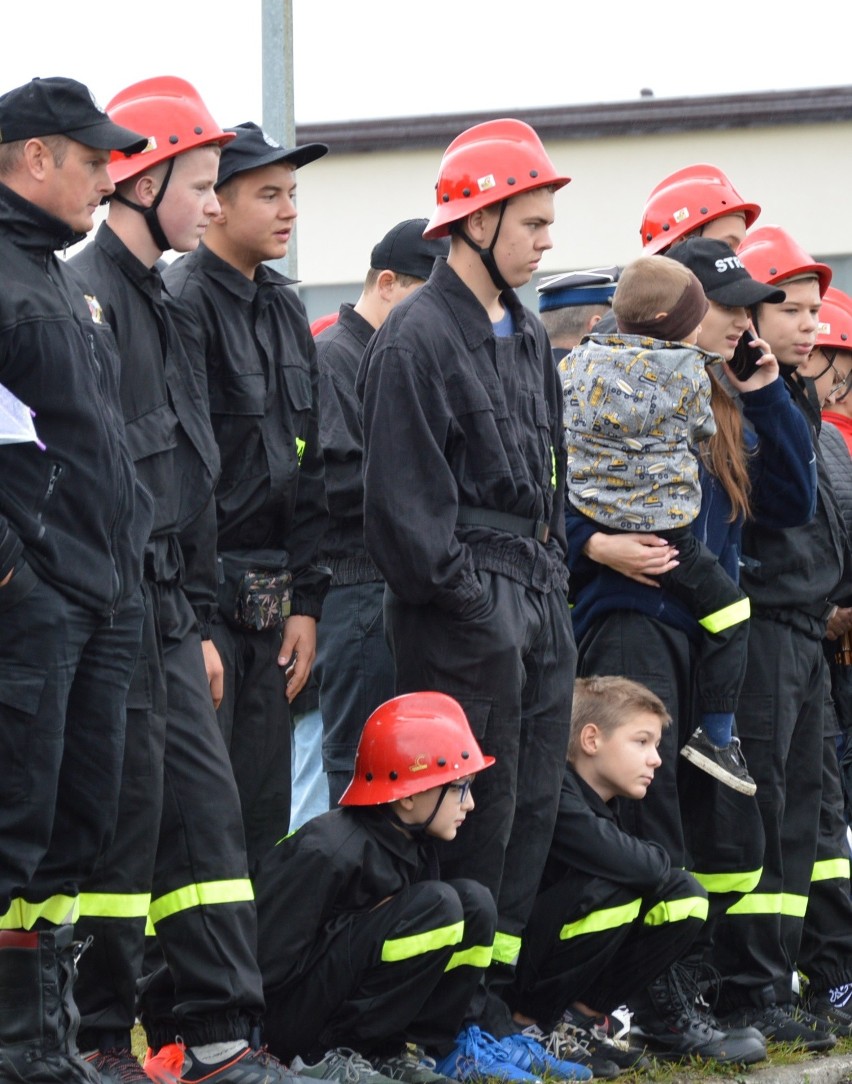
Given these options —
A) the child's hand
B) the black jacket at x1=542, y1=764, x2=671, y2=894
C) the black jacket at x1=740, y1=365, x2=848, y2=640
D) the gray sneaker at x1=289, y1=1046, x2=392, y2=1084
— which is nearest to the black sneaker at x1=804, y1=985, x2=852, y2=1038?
the black jacket at x1=542, y1=764, x2=671, y2=894

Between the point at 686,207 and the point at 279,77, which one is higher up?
the point at 279,77

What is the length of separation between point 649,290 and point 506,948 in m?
2.00

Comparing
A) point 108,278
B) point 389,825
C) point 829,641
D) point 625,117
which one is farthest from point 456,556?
point 625,117

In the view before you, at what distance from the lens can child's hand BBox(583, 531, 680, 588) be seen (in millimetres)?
5832

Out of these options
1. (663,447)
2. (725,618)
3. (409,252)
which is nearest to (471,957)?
(725,618)

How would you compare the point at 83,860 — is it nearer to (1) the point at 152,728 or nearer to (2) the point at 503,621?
(1) the point at 152,728

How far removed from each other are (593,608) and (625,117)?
13125 millimetres

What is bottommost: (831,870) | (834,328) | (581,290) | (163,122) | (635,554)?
(831,870)

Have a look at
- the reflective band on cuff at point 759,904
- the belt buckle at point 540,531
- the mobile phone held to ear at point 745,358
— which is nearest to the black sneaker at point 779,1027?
the reflective band on cuff at point 759,904

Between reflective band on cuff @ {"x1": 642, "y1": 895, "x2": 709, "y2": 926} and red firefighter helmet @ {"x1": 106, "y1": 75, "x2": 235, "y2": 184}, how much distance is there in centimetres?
258

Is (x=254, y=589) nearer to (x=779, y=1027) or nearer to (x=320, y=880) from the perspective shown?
(x=320, y=880)

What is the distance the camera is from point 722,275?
6.34m

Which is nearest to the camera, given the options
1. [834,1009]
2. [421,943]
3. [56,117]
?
[56,117]

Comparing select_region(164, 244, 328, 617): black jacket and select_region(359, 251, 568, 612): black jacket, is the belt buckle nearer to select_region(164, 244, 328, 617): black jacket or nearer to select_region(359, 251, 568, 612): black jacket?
select_region(359, 251, 568, 612): black jacket
